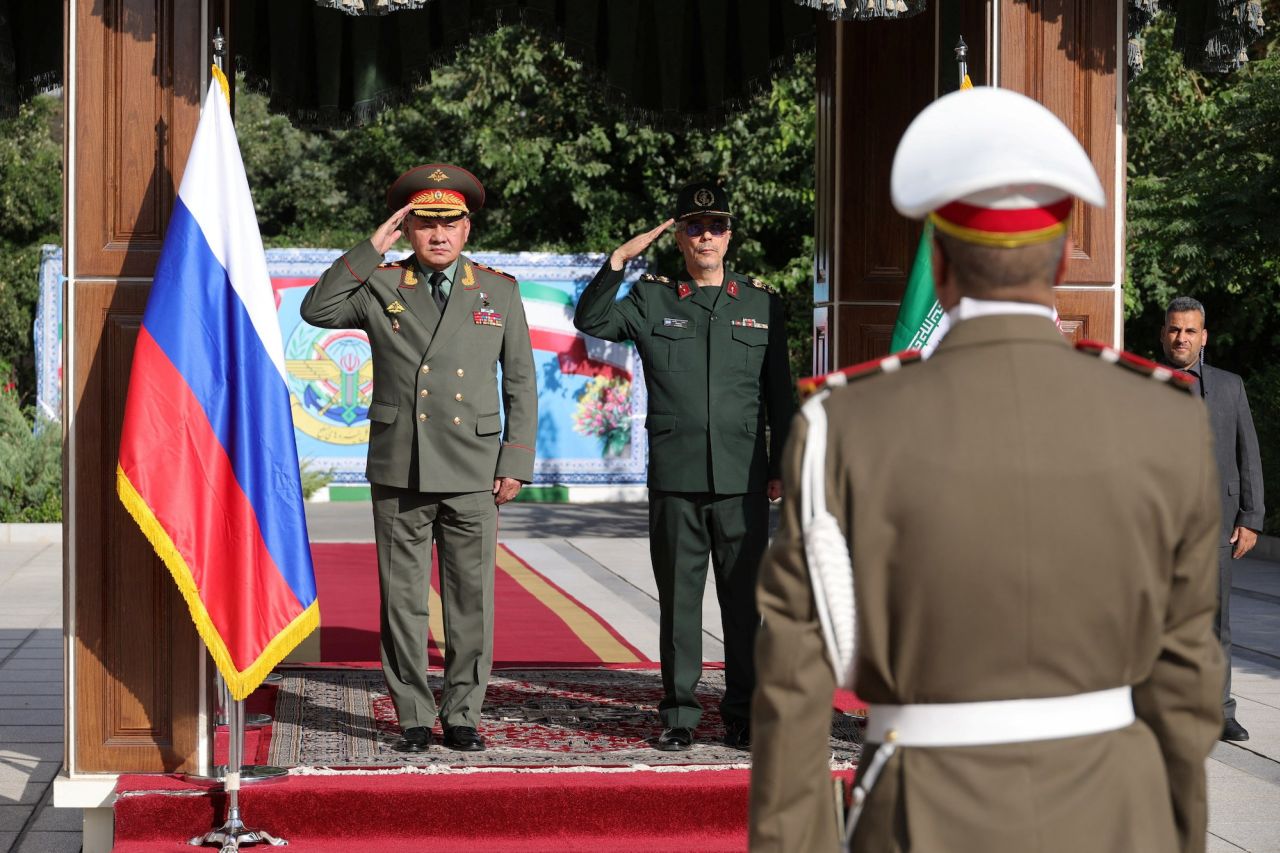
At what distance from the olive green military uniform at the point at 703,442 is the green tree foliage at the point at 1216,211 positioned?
981 cm

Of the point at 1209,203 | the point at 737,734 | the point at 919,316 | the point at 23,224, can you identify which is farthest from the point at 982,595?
the point at 23,224

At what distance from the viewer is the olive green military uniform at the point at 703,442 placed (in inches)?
233

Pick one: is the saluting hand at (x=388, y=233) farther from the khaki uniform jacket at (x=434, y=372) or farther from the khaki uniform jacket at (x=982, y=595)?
the khaki uniform jacket at (x=982, y=595)

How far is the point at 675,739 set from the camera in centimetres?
579

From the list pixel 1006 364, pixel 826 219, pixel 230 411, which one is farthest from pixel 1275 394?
pixel 1006 364

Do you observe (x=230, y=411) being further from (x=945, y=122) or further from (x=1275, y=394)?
(x=1275, y=394)

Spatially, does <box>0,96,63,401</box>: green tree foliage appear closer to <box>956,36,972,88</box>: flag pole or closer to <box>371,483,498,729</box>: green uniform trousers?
<box>371,483,498,729</box>: green uniform trousers

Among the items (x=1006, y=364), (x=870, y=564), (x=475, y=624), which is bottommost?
(x=475, y=624)

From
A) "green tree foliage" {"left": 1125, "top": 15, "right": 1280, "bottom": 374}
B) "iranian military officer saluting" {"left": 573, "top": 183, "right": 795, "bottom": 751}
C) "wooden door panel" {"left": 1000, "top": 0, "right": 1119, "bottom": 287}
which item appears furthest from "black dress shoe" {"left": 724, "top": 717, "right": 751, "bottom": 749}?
"green tree foliage" {"left": 1125, "top": 15, "right": 1280, "bottom": 374}

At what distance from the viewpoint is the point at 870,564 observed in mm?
2244

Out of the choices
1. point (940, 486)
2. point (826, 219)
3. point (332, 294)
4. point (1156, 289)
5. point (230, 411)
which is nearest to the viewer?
point (940, 486)

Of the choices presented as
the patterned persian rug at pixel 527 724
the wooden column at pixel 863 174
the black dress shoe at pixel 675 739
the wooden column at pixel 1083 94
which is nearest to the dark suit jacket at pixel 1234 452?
the wooden column at pixel 863 174

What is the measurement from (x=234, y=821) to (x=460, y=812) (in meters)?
0.71

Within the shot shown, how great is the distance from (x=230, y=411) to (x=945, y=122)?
10.9 feet
